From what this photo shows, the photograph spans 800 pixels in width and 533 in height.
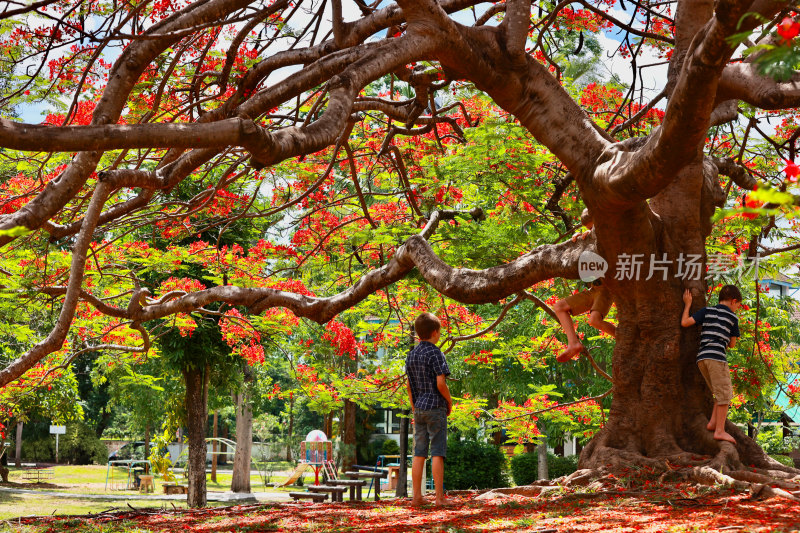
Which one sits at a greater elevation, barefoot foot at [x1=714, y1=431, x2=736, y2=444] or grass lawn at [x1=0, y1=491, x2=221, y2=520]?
→ barefoot foot at [x1=714, y1=431, x2=736, y2=444]

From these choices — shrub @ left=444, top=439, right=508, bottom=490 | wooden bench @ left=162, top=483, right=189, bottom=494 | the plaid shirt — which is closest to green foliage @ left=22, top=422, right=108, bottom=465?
wooden bench @ left=162, top=483, right=189, bottom=494

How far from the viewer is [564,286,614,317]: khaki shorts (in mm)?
7025

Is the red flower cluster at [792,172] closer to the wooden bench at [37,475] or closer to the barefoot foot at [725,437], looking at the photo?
the barefoot foot at [725,437]

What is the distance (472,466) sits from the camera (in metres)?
22.0

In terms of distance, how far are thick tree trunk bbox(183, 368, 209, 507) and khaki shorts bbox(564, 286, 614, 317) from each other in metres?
10.6

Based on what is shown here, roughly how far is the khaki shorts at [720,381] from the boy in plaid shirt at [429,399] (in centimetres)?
226

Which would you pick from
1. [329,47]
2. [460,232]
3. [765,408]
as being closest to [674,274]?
[329,47]

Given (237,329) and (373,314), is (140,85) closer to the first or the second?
(237,329)

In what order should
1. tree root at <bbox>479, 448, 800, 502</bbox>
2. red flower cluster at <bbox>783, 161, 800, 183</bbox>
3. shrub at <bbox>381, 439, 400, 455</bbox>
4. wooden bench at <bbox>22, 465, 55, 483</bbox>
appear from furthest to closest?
shrub at <bbox>381, 439, 400, 455</bbox>
wooden bench at <bbox>22, 465, 55, 483</bbox>
tree root at <bbox>479, 448, 800, 502</bbox>
red flower cluster at <bbox>783, 161, 800, 183</bbox>

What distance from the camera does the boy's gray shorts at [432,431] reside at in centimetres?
601

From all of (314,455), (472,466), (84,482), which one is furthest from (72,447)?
(472,466)

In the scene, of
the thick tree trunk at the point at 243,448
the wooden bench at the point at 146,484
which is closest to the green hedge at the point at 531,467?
the thick tree trunk at the point at 243,448

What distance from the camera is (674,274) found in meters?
6.55

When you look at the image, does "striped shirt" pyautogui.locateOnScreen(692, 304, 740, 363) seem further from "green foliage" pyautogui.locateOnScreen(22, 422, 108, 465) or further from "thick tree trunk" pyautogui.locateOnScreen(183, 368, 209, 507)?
"green foliage" pyautogui.locateOnScreen(22, 422, 108, 465)
